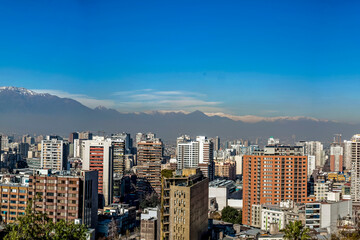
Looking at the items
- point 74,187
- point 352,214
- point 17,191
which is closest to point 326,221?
point 352,214

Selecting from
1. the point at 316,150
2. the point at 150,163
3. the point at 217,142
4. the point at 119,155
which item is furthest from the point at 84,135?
the point at 150,163

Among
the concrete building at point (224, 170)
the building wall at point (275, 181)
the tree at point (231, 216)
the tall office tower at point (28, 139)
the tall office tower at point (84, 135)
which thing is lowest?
the tree at point (231, 216)

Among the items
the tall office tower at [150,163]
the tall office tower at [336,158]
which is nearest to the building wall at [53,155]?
the tall office tower at [150,163]

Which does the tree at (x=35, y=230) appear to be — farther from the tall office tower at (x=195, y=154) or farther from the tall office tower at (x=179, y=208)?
the tall office tower at (x=195, y=154)

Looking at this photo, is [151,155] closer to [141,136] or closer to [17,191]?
[17,191]

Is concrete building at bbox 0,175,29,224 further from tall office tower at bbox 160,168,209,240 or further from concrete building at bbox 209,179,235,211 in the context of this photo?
concrete building at bbox 209,179,235,211

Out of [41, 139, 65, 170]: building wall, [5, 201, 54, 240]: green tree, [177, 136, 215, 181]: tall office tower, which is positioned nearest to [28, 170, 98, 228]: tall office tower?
[5, 201, 54, 240]: green tree
